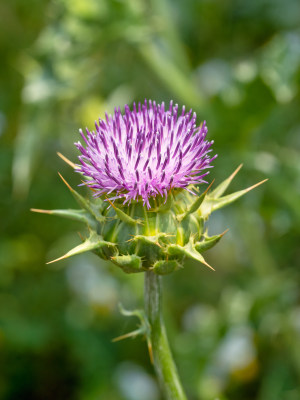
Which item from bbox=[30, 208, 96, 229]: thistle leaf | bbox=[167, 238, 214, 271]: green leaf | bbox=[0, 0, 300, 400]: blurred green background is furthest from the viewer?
bbox=[0, 0, 300, 400]: blurred green background

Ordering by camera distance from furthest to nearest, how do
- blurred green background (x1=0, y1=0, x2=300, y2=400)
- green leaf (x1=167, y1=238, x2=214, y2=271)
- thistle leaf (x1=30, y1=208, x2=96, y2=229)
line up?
blurred green background (x1=0, y1=0, x2=300, y2=400) < thistle leaf (x1=30, y1=208, x2=96, y2=229) < green leaf (x1=167, y1=238, x2=214, y2=271)

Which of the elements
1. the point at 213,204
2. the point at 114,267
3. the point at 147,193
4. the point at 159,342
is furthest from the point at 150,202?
the point at 114,267

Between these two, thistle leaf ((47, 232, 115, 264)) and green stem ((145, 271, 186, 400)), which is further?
green stem ((145, 271, 186, 400))

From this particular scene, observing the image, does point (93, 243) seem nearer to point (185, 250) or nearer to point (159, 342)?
point (185, 250)

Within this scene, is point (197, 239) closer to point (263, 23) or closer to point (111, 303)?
point (111, 303)

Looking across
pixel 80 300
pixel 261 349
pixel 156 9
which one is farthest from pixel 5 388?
pixel 156 9

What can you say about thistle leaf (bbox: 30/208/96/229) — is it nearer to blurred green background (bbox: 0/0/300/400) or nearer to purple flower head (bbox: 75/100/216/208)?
purple flower head (bbox: 75/100/216/208)

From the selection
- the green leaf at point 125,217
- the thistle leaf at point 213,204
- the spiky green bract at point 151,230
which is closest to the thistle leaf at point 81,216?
the spiky green bract at point 151,230

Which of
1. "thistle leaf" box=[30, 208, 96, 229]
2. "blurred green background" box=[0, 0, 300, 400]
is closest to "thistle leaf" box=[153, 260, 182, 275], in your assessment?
"thistle leaf" box=[30, 208, 96, 229]

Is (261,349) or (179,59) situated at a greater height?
(179,59)
